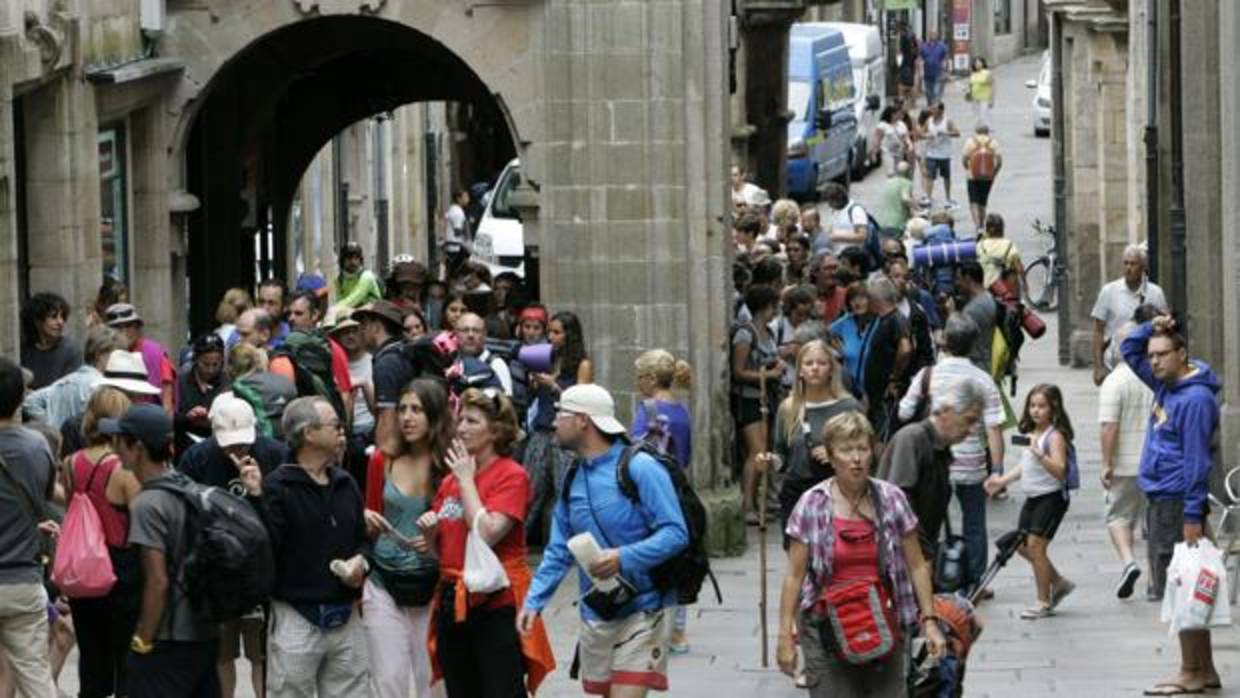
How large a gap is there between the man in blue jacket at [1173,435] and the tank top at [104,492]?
203 inches

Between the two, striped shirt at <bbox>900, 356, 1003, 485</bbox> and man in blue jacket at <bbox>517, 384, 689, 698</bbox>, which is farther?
striped shirt at <bbox>900, 356, 1003, 485</bbox>

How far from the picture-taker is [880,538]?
582 inches

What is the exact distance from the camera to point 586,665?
15.4 meters

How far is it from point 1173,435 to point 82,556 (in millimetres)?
6154

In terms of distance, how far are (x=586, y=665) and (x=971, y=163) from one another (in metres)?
32.2

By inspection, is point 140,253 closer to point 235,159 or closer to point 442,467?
point 235,159

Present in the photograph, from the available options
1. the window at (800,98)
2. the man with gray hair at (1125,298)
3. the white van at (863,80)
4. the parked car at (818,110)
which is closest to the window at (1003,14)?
the white van at (863,80)

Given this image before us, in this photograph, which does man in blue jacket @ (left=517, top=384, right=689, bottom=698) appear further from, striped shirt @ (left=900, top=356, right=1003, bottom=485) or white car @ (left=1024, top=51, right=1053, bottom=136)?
white car @ (left=1024, top=51, right=1053, bottom=136)

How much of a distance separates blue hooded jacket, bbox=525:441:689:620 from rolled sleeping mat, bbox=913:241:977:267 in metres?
13.0

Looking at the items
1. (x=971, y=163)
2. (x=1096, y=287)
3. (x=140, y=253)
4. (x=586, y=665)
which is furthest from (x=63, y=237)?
(x=971, y=163)

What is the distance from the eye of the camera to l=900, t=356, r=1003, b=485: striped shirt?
20547 millimetres

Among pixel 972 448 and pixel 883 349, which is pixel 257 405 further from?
pixel 883 349

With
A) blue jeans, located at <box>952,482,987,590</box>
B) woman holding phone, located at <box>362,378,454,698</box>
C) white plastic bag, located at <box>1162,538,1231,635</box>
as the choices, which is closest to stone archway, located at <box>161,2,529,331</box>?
blue jeans, located at <box>952,482,987,590</box>

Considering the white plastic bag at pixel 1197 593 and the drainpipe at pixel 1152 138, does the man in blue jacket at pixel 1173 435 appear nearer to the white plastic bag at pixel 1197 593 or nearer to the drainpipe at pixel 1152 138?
the white plastic bag at pixel 1197 593
